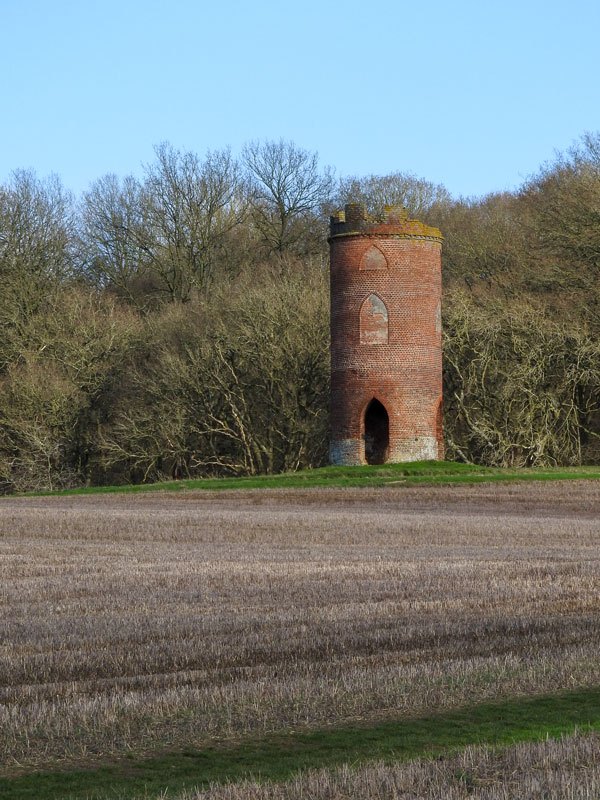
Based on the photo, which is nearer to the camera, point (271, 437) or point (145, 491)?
point (145, 491)

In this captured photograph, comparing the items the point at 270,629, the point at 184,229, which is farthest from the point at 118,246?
the point at 270,629

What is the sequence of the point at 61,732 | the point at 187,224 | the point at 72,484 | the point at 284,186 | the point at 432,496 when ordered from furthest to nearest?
the point at 284,186 < the point at 187,224 < the point at 72,484 < the point at 432,496 < the point at 61,732

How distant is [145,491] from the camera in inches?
1634

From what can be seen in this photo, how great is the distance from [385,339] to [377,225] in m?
3.66

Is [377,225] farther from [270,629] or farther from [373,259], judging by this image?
[270,629]

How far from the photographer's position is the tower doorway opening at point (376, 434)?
4372cm

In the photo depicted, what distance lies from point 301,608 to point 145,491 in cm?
2819

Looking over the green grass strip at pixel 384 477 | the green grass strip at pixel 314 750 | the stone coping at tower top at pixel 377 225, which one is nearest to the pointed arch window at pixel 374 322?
the stone coping at tower top at pixel 377 225

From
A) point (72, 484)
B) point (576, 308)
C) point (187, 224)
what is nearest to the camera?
point (576, 308)

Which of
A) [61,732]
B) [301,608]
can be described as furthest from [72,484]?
[61,732]

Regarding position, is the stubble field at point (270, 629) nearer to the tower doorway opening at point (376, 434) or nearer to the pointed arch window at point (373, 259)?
the tower doorway opening at point (376, 434)

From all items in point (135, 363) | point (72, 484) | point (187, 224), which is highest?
point (187, 224)

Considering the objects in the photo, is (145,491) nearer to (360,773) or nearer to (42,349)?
(42,349)

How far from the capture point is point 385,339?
42656 mm
